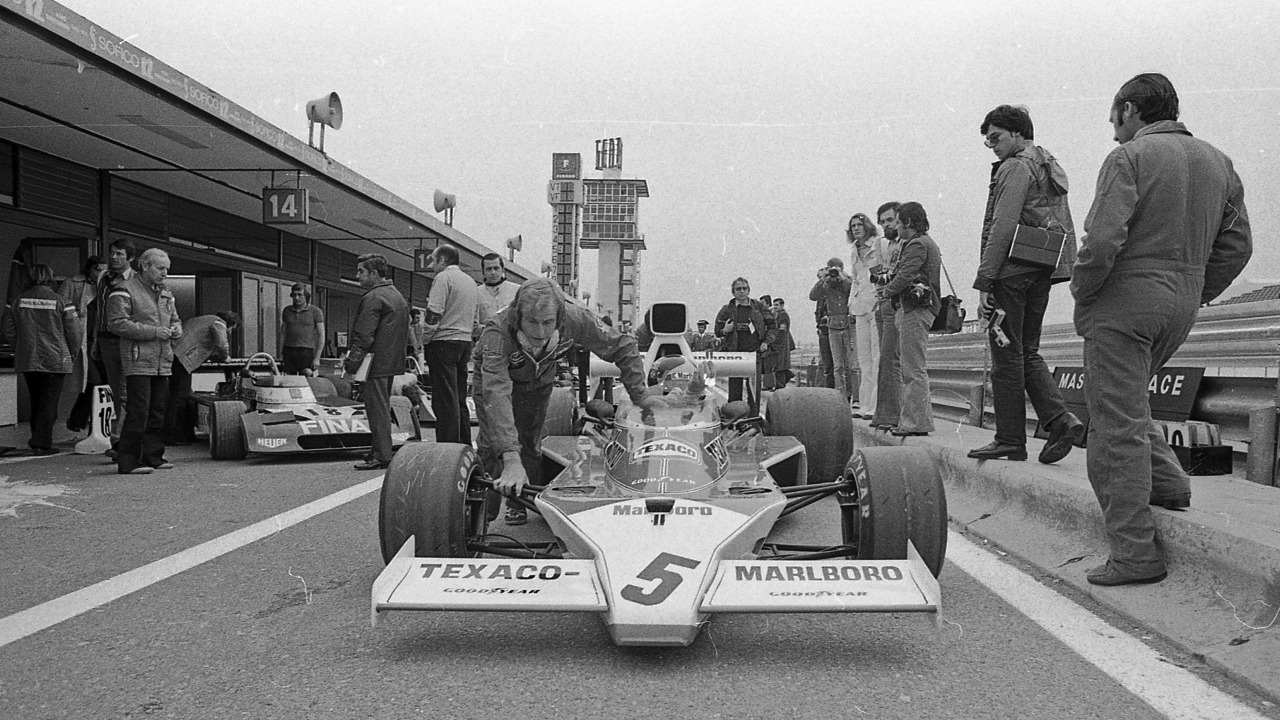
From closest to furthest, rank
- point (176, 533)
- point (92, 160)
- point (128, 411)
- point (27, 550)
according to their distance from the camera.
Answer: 1. point (27, 550)
2. point (176, 533)
3. point (128, 411)
4. point (92, 160)

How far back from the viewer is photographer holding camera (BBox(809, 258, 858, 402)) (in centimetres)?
1140

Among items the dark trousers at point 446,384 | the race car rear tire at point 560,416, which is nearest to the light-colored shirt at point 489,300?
the dark trousers at point 446,384

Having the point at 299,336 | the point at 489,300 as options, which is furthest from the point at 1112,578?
the point at 299,336

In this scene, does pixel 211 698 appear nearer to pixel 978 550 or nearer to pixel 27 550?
pixel 27 550

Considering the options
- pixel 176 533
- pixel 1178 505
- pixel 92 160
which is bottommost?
pixel 176 533

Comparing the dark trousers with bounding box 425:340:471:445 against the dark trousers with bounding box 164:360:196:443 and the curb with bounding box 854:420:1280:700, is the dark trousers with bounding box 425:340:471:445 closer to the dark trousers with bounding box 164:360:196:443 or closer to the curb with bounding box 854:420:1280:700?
the dark trousers with bounding box 164:360:196:443

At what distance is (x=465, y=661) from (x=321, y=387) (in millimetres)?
6958

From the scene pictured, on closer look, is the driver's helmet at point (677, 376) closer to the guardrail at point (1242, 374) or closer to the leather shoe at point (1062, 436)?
the leather shoe at point (1062, 436)

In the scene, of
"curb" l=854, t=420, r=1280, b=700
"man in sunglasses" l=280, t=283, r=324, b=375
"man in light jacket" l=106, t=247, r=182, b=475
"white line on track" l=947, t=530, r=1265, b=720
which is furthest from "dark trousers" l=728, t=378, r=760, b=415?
"man in sunglasses" l=280, t=283, r=324, b=375

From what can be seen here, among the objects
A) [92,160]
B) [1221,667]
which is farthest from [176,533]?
[92,160]

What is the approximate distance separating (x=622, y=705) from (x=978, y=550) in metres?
2.60

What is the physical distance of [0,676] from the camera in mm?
2770

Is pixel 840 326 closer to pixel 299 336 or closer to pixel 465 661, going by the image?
pixel 299 336

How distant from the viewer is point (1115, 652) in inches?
117
